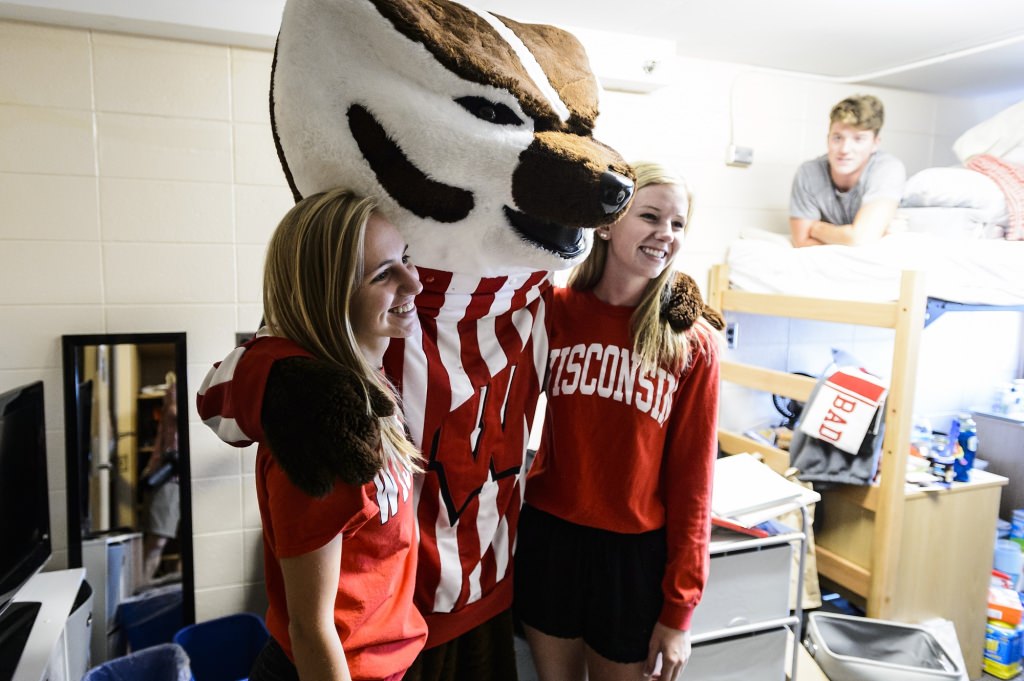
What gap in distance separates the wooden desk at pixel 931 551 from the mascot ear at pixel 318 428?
6.15 ft

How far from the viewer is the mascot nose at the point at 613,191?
0.74 meters

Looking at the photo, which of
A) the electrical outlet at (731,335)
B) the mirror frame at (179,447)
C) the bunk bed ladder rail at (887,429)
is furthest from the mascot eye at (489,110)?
the electrical outlet at (731,335)

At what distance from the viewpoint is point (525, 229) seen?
79cm

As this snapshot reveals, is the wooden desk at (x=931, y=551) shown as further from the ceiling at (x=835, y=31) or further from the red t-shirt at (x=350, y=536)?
the red t-shirt at (x=350, y=536)

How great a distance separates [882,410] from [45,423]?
→ 244 cm

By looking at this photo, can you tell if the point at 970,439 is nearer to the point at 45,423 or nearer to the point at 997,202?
the point at 997,202

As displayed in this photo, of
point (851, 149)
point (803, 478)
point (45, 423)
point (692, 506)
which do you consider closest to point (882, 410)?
point (803, 478)

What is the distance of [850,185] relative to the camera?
2.25 meters

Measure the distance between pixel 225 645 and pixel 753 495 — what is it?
1585mm

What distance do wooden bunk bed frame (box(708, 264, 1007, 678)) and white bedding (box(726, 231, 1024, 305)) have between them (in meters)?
0.05

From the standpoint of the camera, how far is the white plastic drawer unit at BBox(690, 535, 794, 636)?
1.46 meters

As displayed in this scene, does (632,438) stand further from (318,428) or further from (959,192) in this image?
(959,192)

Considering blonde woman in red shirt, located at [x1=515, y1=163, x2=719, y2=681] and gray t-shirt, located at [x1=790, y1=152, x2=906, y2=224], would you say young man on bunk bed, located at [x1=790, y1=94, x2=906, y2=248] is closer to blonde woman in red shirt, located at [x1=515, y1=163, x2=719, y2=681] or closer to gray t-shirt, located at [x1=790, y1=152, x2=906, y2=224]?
gray t-shirt, located at [x1=790, y1=152, x2=906, y2=224]

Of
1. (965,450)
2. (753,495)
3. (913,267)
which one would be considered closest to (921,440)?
(965,450)
